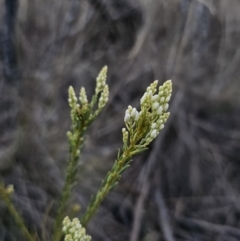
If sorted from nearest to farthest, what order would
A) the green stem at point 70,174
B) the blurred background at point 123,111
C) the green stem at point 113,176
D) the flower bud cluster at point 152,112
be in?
the flower bud cluster at point 152,112
the green stem at point 113,176
the green stem at point 70,174
the blurred background at point 123,111

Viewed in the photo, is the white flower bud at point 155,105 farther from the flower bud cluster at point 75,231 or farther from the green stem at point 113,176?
the flower bud cluster at point 75,231

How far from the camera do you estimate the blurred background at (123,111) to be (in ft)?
8.67

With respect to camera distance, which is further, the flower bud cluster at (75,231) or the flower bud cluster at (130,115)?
the flower bud cluster at (75,231)

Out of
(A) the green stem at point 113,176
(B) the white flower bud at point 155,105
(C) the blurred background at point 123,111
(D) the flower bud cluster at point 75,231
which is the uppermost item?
(C) the blurred background at point 123,111

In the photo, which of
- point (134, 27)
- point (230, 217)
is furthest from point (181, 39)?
point (230, 217)

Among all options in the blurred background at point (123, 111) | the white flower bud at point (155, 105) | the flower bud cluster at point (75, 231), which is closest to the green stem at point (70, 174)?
the flower bud cluster at point (75, 231)

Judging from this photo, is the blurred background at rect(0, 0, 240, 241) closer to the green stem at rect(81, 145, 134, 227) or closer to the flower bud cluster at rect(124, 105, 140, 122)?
the green stem at rect(81, 145, 134, 227)

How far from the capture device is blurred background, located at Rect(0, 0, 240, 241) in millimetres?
2643

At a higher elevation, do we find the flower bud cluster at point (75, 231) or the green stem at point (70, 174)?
the green stem at point (70, 174)

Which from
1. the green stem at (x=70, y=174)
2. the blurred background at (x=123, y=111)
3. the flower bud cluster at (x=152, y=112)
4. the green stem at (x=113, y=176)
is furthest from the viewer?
the blurred background at (x=123, y=111)

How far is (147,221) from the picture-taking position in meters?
2.86

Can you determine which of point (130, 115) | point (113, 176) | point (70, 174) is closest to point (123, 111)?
point (70, 174)

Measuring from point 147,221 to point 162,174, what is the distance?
0.44 m

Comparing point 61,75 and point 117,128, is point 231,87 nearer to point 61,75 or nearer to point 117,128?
point 117,128
